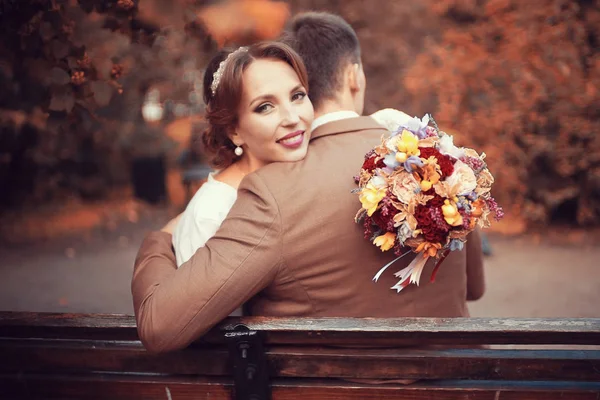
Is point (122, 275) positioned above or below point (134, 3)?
below

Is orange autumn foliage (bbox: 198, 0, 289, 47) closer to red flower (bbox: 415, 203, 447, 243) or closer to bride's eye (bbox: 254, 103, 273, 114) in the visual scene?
bride's eye (bbox: 254, 103, 273, 114)

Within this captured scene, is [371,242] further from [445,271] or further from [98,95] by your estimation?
[98,95]

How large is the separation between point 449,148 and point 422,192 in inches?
7.8

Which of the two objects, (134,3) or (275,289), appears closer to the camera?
(275,289)

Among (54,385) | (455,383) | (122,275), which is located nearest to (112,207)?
(122,275)

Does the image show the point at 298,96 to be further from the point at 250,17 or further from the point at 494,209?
the point at 250,17

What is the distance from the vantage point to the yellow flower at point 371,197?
1892 mm

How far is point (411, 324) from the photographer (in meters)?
1.95

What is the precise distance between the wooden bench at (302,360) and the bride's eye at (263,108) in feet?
2.73

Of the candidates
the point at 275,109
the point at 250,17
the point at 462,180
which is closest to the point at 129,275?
the point at 250,17

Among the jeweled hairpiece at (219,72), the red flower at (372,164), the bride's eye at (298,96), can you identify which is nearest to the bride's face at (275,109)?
the bride's eye at (298,96)

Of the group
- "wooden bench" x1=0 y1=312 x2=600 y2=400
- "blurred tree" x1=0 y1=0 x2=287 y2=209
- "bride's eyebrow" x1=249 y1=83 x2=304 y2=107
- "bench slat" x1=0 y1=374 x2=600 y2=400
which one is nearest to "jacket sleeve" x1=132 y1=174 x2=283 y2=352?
"wooden bench" x1=0 y1=312 x2=600 y2=400

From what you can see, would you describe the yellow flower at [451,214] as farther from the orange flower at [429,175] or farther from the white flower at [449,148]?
the white flower at [449,148]

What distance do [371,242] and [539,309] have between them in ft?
12.6
